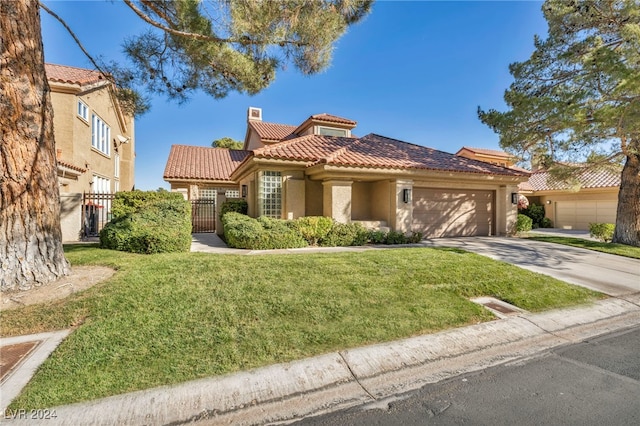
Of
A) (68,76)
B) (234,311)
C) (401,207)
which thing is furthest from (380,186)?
(68,76)

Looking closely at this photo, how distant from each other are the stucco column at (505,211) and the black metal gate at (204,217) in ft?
49.4

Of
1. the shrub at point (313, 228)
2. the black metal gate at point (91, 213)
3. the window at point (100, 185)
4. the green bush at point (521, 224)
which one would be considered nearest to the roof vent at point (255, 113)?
the window at point (100, 185)

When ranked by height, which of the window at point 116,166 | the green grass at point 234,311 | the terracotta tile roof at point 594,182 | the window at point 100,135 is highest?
the window at point 100,135

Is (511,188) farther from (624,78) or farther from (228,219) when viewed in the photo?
(228,219)

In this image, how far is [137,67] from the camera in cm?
827

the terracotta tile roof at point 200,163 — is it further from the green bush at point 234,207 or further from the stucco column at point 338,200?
the stucco column at point 338,200

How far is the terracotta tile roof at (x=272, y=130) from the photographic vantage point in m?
22.1

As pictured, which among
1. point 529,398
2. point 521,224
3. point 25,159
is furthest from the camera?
point 521,224

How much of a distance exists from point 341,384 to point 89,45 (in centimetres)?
963

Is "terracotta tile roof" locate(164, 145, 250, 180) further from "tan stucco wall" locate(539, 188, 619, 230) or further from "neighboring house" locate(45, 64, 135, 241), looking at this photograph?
"tan stucco wall" locate(539, 188, 619, 230)

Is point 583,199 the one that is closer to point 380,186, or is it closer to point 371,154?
point 380,186

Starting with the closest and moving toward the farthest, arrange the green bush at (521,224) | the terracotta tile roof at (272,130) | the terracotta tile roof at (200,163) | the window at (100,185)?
the green bush at (521,224) → the window at (100,185) → the terracotta tile roof at (200,163) → the terracotta tile roof at (272,130)

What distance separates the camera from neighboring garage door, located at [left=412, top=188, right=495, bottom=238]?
14.2 metres

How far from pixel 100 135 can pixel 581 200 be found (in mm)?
33717
